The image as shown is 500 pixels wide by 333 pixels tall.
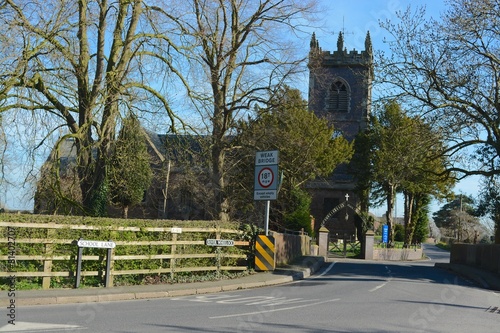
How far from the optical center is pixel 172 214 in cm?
5475

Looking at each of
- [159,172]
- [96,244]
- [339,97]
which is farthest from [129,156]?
[339,97]

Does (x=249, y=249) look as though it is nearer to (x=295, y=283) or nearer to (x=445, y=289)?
(x=295, y=283)

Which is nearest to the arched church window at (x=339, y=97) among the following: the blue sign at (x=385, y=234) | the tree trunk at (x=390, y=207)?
the tree trunk at (x=390, y=207)

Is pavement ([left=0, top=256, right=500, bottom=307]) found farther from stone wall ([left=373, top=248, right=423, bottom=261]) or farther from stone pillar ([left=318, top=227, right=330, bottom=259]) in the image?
stone wall ([left=373, top=248, right=423, bottom=261])

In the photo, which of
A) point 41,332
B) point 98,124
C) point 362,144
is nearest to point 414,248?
point 362,144

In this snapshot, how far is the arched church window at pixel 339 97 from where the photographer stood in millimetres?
66188

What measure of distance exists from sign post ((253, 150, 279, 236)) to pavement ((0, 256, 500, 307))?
2.01 metres

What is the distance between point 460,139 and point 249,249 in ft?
34.6

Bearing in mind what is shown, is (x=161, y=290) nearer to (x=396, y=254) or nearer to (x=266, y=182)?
(x=266, y=182)

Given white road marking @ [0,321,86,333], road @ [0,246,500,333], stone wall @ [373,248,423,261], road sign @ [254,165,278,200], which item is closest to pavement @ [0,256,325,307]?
road @ [0,246,500,333]

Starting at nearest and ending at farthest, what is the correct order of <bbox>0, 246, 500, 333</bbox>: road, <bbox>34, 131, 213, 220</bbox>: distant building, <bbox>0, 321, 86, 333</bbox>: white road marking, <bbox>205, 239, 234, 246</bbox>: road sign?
<bbox>0, 321, 86, 333</bbox>: white road marking
<bbox>0, 246, 500, 333</bbox>: road
<bbox>205, 239, 234, 246</bbox>: road sign
<bbox>34, 131, 213, 220</bbox>: distant building

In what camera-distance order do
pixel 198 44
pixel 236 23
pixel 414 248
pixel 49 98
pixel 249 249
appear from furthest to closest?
1. pixel 414 248
2. pixel 236 23
3. pixel 198 44
4. pixel 249 249
5. pixel 49 98

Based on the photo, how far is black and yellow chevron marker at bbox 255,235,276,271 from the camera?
1933cm

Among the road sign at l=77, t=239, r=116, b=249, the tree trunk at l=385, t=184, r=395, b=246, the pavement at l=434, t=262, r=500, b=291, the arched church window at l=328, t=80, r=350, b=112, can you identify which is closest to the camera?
the road sign at l=77, t=239, r=116, b=249
